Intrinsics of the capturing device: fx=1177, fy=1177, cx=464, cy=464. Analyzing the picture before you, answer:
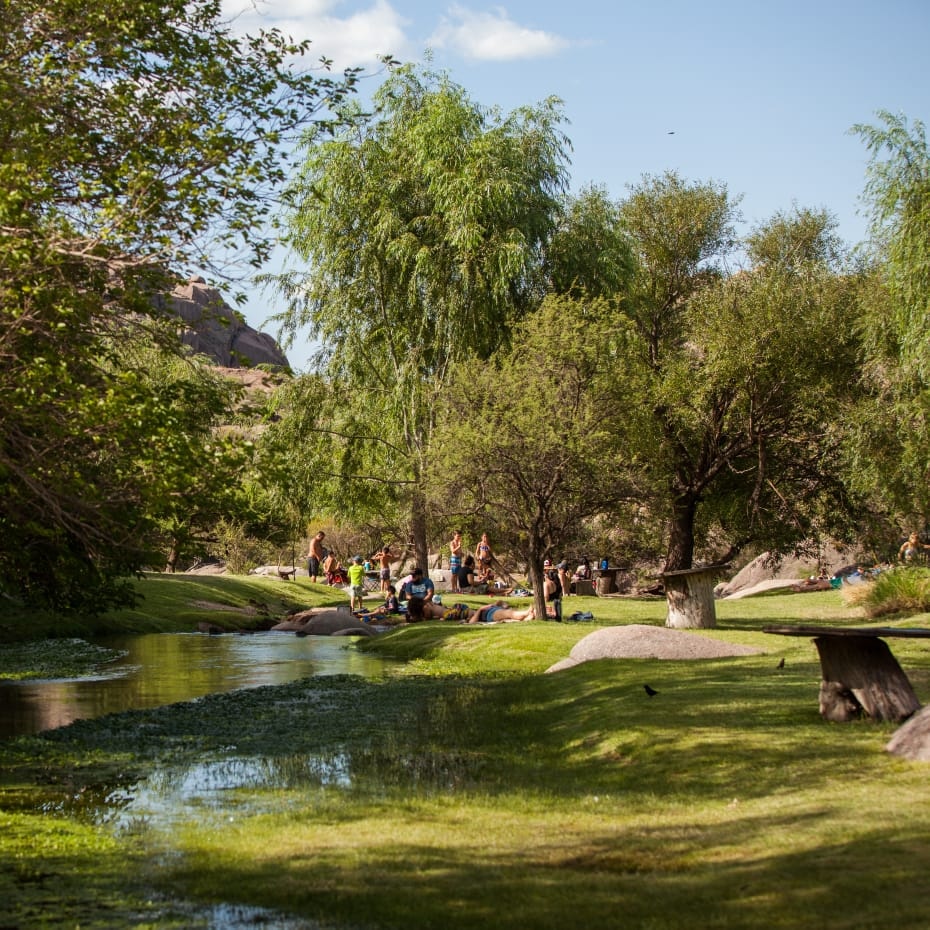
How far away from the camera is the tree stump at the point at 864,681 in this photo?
11695 millimetres

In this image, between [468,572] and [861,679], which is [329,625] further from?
[861,679]

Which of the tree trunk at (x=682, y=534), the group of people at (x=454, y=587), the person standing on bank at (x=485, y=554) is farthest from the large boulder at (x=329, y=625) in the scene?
the tree trunk at (x=682, y=534)

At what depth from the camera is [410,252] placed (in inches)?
1321

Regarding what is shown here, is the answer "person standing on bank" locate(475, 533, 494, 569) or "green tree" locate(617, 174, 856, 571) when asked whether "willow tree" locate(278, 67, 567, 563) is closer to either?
"green tree" locate(617, 174, 856, 571)

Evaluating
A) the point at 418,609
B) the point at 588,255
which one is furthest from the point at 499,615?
the point at 588,255

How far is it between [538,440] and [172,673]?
924 centimetres

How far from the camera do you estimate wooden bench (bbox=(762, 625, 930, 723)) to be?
38.3 ft

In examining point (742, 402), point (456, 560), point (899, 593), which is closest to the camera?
point (899, 593)

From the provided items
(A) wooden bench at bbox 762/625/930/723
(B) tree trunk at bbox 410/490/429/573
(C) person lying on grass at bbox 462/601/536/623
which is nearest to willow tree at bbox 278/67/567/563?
(B) tree trunk at bbox 410/490/429/573

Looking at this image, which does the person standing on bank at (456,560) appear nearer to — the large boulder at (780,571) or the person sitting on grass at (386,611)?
the person sitting on grass at (386,611)

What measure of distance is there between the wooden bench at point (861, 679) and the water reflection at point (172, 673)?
1000cm

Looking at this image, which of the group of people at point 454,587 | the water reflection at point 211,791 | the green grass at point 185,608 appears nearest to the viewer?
the water reflection at point 211,791

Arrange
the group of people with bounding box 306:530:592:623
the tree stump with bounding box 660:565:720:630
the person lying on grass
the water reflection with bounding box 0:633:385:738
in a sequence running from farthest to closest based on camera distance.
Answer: the group of people with bounding box 306:530:592:623
the person lying on grass
the tree stump with bounding box 660:565:720:630
the water reflection with bounding box 0:633:385:738

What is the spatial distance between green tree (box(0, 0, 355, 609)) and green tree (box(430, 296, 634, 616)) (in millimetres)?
12536
